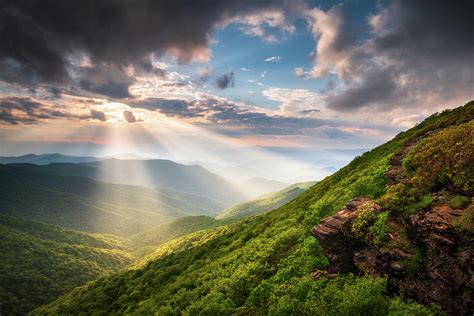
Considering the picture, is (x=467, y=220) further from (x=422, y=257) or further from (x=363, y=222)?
(x=363, y=222)

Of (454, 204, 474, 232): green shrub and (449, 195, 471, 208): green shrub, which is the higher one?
(449, 195, 471, 208): green shrub

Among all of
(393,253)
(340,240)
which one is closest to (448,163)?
(393,253)

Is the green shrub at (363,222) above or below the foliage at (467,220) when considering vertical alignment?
below

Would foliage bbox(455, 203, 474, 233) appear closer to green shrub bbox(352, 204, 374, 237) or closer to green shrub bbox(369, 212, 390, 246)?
green shrub bbox(369, 212, 390, 246)

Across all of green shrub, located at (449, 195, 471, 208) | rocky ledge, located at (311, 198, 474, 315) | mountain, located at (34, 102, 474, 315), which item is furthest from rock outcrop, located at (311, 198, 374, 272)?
green shrub, located at (449, 195, 471, 208)

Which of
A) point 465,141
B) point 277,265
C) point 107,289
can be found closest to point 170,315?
point 277,265

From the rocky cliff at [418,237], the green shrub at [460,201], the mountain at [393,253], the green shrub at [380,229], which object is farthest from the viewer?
the green shrub at [380,229]

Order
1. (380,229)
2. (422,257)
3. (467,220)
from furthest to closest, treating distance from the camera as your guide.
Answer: (380,229) → (422,257) → (467,220)

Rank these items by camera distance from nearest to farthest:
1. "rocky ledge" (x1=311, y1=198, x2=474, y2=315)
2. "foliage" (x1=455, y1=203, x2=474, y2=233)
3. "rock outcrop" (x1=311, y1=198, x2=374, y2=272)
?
"rocky ledge" (x1=311, y1=198, x2=474, y2=315)
"foliage" (x1=455, y1=203, x2=474, y2=233)
"rock outcrop" (x1=311, y1=198, x2=374, y2=272)

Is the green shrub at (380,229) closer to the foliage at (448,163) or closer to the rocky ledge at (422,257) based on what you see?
the rocky ledge at (422,257)

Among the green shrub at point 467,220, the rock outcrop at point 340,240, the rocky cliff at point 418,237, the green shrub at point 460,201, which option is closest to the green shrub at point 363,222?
the rocky cliff at point 418,237

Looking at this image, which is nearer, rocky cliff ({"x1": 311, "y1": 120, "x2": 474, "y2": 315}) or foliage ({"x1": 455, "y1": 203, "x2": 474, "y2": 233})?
rocky cliff ({"x1": 311, "y1": 120, "x2": 474, "y2": 315})

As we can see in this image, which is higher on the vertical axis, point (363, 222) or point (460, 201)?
point (460, 201)

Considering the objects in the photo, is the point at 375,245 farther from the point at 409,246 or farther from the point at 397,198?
the point at 397,198
